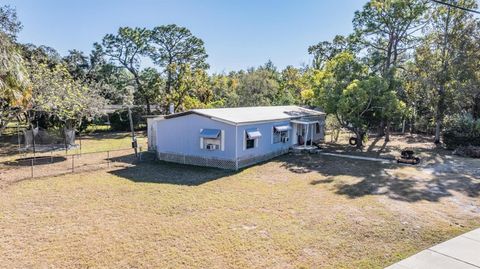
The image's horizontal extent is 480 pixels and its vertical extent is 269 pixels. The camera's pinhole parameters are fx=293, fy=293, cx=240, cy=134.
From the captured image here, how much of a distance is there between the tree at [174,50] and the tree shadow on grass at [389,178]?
22745mm

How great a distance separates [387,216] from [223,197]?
540 cm

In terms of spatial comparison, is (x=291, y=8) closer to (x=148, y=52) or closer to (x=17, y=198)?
(x=17, y=198)

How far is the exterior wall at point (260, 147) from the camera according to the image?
15258 mm

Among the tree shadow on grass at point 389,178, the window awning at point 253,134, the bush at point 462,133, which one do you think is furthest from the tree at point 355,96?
the window awning at point 253,134

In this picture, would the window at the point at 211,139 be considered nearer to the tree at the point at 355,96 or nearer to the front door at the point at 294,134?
the front door at the point at 294,134

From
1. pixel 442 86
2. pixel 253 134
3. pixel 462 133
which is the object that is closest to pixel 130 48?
pixel 253 134

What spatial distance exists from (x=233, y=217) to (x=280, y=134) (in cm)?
1063

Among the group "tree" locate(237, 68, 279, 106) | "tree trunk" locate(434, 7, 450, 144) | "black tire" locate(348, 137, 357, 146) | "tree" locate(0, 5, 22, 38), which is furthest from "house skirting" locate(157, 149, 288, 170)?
"tree" locate(237, 68, 279, 106)

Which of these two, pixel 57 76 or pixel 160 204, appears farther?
pixel 57 76

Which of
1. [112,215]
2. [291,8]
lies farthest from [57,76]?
[291,8]

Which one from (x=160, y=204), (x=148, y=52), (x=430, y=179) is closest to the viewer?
(x=160, y=204)

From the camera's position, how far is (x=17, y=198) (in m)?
10.5

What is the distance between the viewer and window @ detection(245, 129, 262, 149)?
51.0ft

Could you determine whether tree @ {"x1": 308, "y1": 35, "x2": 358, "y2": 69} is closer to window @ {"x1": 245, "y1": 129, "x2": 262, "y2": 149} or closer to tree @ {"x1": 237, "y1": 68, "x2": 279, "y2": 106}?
tree @ {"x1": 237, "y1": 68, "x2": 279, "y2": 106}
